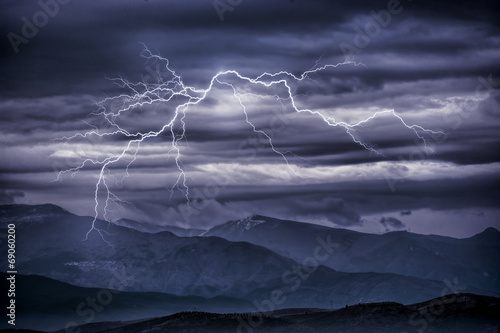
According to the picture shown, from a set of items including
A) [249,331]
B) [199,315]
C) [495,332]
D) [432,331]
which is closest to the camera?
[495,332]

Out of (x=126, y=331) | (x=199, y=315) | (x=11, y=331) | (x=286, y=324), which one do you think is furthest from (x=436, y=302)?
(x=11, y=331)

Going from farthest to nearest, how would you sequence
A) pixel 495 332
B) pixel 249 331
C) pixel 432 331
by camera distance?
pixel 249 331, pixel 432 331, pixel 495 332

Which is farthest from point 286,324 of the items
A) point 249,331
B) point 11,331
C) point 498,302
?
point 11,331

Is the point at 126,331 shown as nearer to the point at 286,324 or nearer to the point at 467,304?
the point at 286,324

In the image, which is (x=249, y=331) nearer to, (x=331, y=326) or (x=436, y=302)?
(x=331, y=326)

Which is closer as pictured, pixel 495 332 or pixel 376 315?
pixel 495 332

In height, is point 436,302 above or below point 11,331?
above

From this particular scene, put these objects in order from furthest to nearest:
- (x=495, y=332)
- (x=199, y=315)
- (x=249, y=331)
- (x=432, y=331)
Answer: (x=199, y=315)
(x=249, y=331)
(x=432, y=331)
(x=495, y=332)

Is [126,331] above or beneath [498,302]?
beneath

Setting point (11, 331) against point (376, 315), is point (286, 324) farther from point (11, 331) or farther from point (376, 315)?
point (11, 331)
